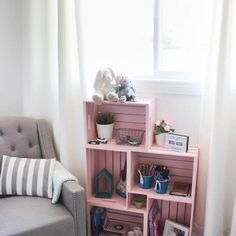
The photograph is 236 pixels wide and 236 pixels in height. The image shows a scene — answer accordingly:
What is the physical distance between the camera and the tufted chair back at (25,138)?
2.25m

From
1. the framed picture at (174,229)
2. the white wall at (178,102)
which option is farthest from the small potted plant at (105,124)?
the framed picture at (174,229)

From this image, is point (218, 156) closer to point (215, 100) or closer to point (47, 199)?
point (215, 100)

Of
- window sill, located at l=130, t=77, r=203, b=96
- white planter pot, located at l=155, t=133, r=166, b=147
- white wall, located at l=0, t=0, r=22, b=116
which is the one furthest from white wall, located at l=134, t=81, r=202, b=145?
white wall, located at l=0, t=0, r=22, b=116

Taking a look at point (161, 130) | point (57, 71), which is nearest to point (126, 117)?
point (161, 130)

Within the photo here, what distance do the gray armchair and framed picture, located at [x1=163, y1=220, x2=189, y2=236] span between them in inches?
24.1

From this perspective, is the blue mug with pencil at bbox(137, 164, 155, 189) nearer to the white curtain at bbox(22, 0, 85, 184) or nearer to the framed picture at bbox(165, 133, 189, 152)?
the framed picture at bbox(165, 133, 189, 152)

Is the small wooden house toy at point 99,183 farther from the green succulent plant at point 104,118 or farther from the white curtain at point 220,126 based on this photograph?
the white curtain at point 220,126

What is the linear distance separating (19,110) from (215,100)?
163cm

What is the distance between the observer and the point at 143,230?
2.09 meters

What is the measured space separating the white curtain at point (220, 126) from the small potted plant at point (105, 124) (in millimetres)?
628

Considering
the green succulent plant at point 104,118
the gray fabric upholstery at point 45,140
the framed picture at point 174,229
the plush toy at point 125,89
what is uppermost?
the plush toy at point 125,89

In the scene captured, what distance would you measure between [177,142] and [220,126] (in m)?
0.31

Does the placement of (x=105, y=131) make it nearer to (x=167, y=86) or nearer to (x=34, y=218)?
(x=167, y=86)

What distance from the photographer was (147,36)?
7.07ft
